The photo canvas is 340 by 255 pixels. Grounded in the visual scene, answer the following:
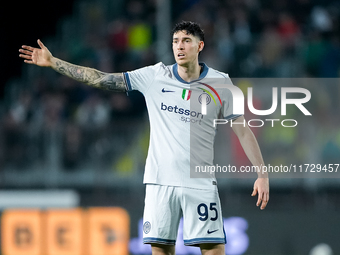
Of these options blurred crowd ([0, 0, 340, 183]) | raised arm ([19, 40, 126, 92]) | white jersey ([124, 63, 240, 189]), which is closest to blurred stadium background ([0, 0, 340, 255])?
blurred crowd ([0, 0, 340, 183])

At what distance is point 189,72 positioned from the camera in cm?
555

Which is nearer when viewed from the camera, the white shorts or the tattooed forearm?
the white shorts

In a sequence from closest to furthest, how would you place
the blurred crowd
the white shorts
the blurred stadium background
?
1. the white shorts
2. the blurred stadium background
3. the blurred crowd

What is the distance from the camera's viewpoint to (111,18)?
12.1 m

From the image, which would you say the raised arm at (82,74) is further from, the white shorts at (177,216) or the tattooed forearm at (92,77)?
the white shorts at (177,216)

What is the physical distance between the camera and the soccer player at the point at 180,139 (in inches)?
211

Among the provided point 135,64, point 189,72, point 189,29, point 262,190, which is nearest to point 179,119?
point 189,72

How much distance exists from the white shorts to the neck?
93 centimetres

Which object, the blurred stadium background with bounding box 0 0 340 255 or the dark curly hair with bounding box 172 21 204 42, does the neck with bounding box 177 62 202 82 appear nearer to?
the dark curly hair with bounding box 172 21 204 42

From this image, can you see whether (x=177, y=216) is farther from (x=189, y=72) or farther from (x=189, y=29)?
(x=189, y=29)

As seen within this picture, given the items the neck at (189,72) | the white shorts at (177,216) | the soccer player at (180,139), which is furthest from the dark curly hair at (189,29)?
the white shorts at (177,216)

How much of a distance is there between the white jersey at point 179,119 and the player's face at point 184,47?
0.58ft

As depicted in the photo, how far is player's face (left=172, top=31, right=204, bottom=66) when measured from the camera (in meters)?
5.41

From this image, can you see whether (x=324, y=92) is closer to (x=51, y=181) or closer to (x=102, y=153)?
(x=102, y=153)
